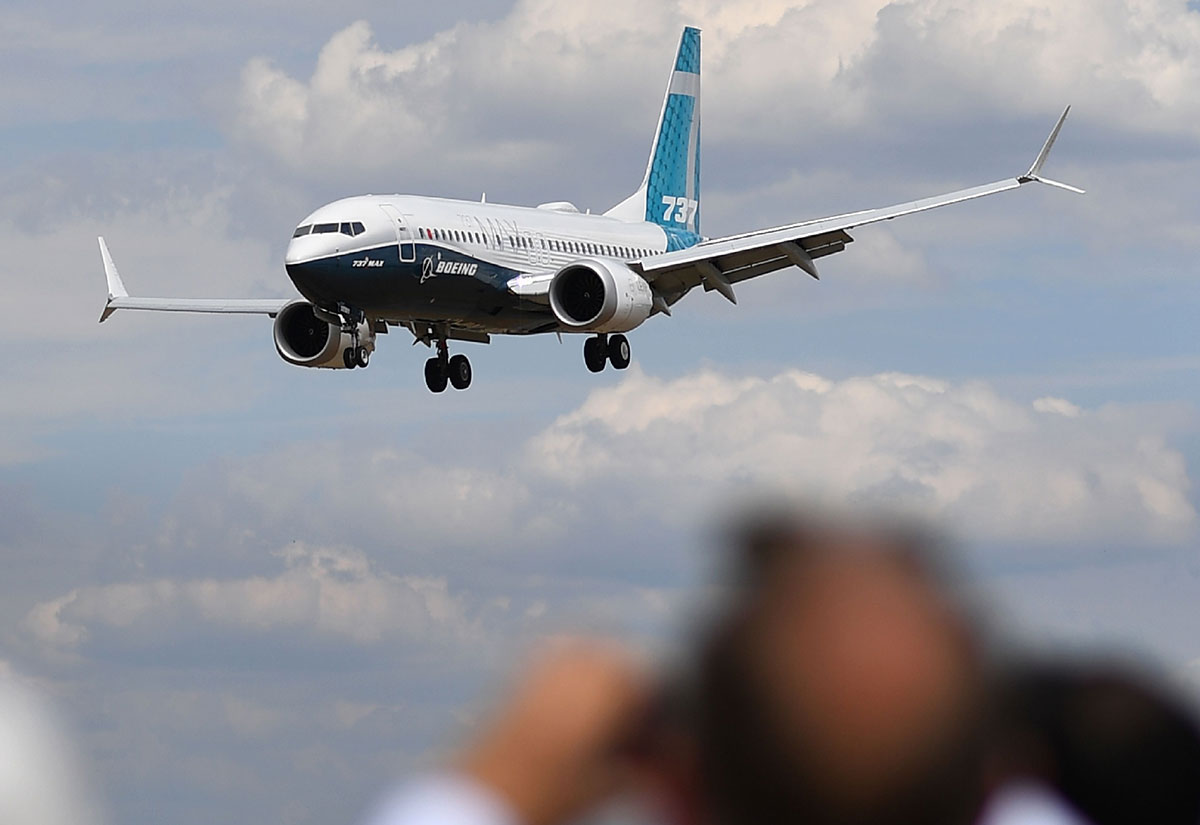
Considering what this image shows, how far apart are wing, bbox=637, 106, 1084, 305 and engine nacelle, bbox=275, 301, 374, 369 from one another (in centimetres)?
859

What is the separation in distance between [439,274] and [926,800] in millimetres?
42347

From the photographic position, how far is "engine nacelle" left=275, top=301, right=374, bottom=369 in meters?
47.0

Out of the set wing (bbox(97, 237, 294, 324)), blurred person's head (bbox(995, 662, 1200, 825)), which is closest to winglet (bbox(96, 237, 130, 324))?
wing (bbox(97, 237, 294, 324))

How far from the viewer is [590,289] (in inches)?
1861

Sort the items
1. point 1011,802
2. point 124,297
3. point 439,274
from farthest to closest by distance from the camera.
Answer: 1. point 124,297
2. point 439,274
3. point 1011,802

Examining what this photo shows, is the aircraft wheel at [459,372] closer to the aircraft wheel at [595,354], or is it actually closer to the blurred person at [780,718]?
the aircraft wheel at [595,354]

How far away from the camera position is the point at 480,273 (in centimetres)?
4612

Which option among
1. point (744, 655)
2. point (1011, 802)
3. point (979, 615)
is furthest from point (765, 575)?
point (1011, 802)

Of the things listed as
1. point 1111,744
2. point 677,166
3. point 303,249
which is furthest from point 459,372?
point 1111,744

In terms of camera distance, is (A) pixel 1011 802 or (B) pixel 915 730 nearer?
(B) pixel 915 730

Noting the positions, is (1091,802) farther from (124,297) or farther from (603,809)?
(124,297)

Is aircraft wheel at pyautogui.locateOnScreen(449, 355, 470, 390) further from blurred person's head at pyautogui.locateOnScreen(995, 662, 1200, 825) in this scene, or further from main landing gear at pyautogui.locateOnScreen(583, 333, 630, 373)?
blurred person's head at pyautogui.locateOnScreen(995, 662, 1200, 825)

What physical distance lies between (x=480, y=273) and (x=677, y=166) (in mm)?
22919

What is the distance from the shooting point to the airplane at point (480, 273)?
1698 inches
